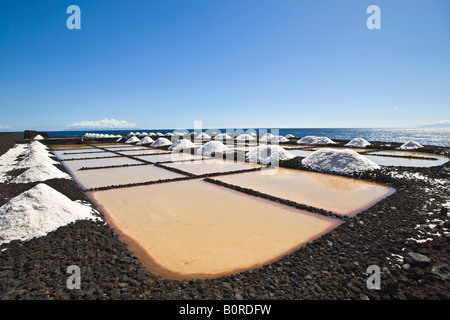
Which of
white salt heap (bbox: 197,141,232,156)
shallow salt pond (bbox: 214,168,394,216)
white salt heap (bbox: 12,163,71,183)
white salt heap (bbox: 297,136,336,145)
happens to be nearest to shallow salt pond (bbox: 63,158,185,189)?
Result: white salt heap (bbox: 12,163,71,183)

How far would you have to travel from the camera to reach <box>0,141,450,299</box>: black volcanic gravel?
8.79ft

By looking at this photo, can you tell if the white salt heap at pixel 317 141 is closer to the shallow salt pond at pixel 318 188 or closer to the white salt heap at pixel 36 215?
the shallow salt pond at pixel 318 188

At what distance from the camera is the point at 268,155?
44.9ft

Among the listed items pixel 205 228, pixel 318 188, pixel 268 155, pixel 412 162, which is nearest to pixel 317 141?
pixel 412 162

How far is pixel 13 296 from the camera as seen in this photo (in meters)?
2.54

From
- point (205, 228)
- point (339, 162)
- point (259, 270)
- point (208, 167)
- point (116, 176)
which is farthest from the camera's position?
point (208, 167)

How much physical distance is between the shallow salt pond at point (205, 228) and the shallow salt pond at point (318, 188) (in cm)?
96

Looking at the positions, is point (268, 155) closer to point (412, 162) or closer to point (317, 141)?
point (412, 162)

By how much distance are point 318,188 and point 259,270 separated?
5612mm

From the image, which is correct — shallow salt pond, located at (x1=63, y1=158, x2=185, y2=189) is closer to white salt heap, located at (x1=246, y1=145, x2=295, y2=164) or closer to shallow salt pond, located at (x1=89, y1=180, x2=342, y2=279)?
shallow salt pond, located at (x1=89, y1=180, x2=342, y2=279)

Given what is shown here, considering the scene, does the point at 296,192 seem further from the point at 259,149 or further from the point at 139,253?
the point at 259,149

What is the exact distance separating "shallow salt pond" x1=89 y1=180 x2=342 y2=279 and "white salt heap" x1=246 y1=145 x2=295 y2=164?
20.7 ft

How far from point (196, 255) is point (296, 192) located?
471cm

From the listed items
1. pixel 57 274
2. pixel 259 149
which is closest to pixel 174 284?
pixel 57 274
